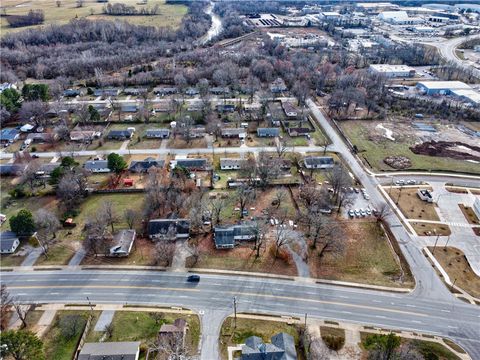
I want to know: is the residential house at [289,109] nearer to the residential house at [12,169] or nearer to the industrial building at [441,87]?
the industrial building at [441,87]

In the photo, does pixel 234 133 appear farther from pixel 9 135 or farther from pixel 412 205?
pixel 9 135

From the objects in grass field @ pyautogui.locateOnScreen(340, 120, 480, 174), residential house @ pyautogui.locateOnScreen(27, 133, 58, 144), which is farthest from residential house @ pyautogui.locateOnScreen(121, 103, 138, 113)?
grass field @ pyautogui.locateOnScreen(340, 120, 480, 174)

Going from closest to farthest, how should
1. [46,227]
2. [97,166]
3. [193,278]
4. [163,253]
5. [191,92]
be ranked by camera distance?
1. [193,278]
2. [163,253]
3. [46,227]
4. [97,166]
5. [191,92]

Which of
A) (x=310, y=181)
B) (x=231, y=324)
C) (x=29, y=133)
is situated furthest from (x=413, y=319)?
(x=29, y=133)

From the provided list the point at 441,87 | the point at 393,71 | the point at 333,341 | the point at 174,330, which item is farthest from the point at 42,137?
the point at 441,87

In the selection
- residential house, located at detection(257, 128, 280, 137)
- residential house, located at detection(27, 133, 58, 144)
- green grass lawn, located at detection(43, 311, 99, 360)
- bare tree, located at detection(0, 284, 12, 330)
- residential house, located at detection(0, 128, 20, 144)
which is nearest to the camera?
green grass lawn, located at detection(43, 311, 99, 360)

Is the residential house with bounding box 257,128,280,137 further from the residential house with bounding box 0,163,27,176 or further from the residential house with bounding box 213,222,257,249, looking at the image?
the residential house with bounding box 0,163,27,176
